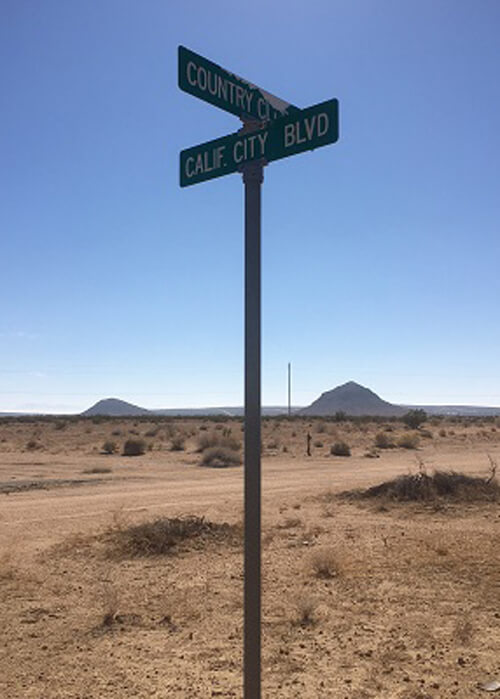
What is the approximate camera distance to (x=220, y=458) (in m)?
28.5

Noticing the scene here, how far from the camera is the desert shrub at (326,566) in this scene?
29.3ft

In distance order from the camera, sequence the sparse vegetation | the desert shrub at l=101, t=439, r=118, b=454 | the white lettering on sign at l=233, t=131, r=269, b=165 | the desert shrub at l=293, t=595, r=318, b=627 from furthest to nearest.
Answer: the desert shrub at l=101, t=439, r=118, b=454, the sparse vegetation, the desert shrub at l=293, t=595, r=318, b=627, the white lettering on sign at l=233, t=131, r=269, b=165

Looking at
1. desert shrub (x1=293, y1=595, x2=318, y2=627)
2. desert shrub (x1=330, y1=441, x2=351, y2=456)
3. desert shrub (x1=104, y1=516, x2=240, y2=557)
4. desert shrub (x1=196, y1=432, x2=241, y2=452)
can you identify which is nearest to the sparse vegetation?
desert shrub (x1=196, y1=432, x2=241, y2=452)

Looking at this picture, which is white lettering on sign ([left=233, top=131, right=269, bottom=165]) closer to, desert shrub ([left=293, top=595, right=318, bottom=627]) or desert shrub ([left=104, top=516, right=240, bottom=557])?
desert shrub ([left=293, top=595, right=318, bottom=627])

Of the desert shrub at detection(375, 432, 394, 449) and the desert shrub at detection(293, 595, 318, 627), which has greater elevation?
the desert shrub at detection(375, 432, 394, 449)

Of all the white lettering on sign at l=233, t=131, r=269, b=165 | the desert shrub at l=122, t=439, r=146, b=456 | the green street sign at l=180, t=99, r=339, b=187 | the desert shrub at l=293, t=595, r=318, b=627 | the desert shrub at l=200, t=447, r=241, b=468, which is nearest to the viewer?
the green street sign at l=180, t=99, r=339, b=187

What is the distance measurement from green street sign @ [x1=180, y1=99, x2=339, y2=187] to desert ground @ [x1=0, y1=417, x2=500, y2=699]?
159 inches

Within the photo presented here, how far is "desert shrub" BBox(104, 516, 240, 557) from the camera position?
10312mm

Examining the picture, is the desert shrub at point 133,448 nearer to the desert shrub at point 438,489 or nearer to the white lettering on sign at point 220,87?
the desert shrub at point 438,489

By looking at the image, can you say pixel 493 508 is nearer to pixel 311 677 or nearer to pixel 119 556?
pixel 119 556

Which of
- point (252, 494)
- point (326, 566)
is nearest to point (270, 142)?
point (252, 494)

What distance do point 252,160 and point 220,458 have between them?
2542cm

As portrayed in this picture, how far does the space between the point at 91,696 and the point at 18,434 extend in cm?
4862

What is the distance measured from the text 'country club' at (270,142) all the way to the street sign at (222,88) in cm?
22
